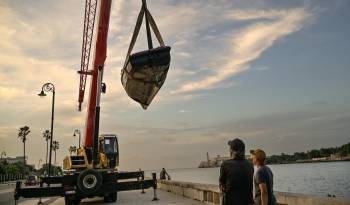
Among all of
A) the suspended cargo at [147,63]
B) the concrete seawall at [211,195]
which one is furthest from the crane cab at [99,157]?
the suspended cargo at [147,63]

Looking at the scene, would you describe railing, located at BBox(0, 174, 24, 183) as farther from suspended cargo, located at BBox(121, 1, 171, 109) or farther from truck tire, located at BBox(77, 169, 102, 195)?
suspended cargo, located at BBox(121, 1, 171, 109)

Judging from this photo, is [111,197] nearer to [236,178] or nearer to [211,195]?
[211,195]

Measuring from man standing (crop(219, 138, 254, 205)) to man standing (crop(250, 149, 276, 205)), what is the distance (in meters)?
0.50

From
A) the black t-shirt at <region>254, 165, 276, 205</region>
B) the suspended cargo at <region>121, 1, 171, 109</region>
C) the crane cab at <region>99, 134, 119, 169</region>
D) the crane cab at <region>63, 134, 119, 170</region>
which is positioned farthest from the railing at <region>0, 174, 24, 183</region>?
the black t-shirt at <region>254, 165, 276, 205</region>

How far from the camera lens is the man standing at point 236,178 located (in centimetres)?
502

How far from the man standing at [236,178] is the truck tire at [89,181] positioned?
35.2ft

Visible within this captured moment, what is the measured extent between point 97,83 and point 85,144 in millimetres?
3003

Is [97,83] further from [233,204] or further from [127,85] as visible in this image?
[233,204]

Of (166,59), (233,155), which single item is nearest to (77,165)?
(166,59)

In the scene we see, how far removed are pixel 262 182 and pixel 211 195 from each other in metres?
8.96

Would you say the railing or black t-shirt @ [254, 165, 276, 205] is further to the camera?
the railing

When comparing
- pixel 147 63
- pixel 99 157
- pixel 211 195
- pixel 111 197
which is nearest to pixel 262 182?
pixel 147 63

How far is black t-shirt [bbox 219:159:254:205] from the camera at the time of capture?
5008 millimetres

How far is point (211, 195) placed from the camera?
46.9 feet
